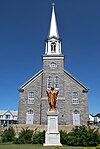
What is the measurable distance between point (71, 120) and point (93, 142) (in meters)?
16.8

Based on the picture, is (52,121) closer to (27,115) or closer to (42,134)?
(42,134)

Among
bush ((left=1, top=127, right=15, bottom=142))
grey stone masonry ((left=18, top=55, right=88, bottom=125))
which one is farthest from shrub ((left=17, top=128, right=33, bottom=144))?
grey stone masonry ((left=18, top=55, right=88, bottom=125))

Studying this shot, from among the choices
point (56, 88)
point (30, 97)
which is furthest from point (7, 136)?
point (56, 88)

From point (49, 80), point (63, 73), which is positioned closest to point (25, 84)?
point (49, 80)

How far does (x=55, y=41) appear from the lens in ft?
135

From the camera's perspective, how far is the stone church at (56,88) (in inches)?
1428

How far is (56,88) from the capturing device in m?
37.6

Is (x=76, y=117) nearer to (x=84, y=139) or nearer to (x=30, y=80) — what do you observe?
(x=30, y=80)

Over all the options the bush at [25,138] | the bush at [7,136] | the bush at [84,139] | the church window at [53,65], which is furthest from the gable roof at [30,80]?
the bush at [84,139]

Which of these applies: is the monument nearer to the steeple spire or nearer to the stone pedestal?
the stone pedestal

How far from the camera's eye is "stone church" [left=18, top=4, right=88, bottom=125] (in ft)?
119

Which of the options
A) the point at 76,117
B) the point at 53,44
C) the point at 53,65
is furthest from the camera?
the point at 53,44

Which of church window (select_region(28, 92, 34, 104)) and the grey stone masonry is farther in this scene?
church window (select_region(28, 92, 34, 104))

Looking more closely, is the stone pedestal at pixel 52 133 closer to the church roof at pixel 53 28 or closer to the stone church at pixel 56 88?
the stone church at pixel 56 88
